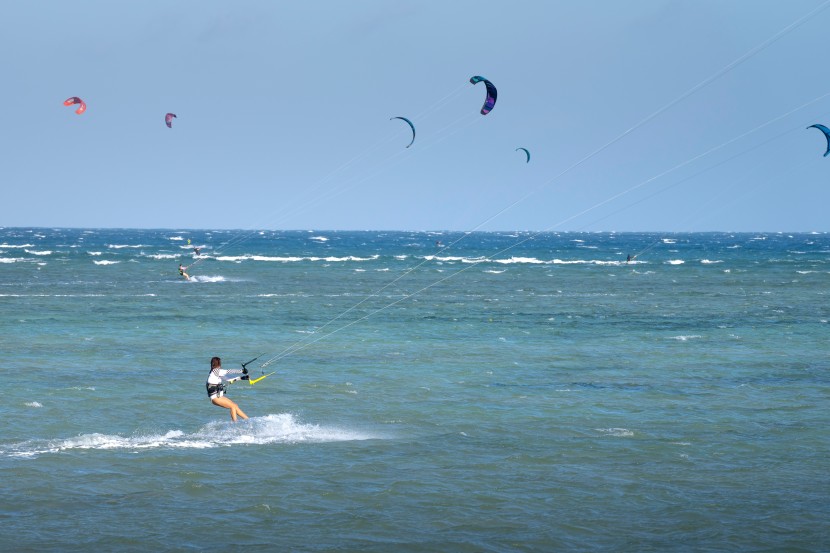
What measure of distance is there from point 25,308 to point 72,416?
26435 mm

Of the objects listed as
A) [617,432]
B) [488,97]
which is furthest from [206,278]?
[617,432]

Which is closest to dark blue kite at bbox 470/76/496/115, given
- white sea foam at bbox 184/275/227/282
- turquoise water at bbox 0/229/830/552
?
turquoise water at bbox 0/229/830/552

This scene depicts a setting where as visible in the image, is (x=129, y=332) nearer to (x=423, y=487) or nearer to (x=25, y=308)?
(x=25, y=308)

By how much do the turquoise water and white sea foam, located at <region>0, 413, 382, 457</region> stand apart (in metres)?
0.08

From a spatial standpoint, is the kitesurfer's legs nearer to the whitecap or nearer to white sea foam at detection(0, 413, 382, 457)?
white sea foam at detection(0, 413, 382, 457)

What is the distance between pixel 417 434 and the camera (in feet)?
66.4

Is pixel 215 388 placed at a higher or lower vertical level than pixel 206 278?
higher

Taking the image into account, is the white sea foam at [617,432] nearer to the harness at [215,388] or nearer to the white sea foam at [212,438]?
the white sea foam at [212,438]

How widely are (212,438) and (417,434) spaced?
396cm

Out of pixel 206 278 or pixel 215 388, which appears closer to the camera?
pixel 215 388

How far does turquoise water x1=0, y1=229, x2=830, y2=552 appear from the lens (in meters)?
14.7

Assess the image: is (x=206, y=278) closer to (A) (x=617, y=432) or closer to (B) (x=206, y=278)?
(B) (x=206, y=278)

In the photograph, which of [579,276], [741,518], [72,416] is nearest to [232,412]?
[72,416]

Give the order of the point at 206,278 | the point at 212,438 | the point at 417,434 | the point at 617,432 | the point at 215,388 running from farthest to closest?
the point at 206,278 → the point at 617,432 → the point at 417,434 → the point at 215,388 → the point at 212,438
